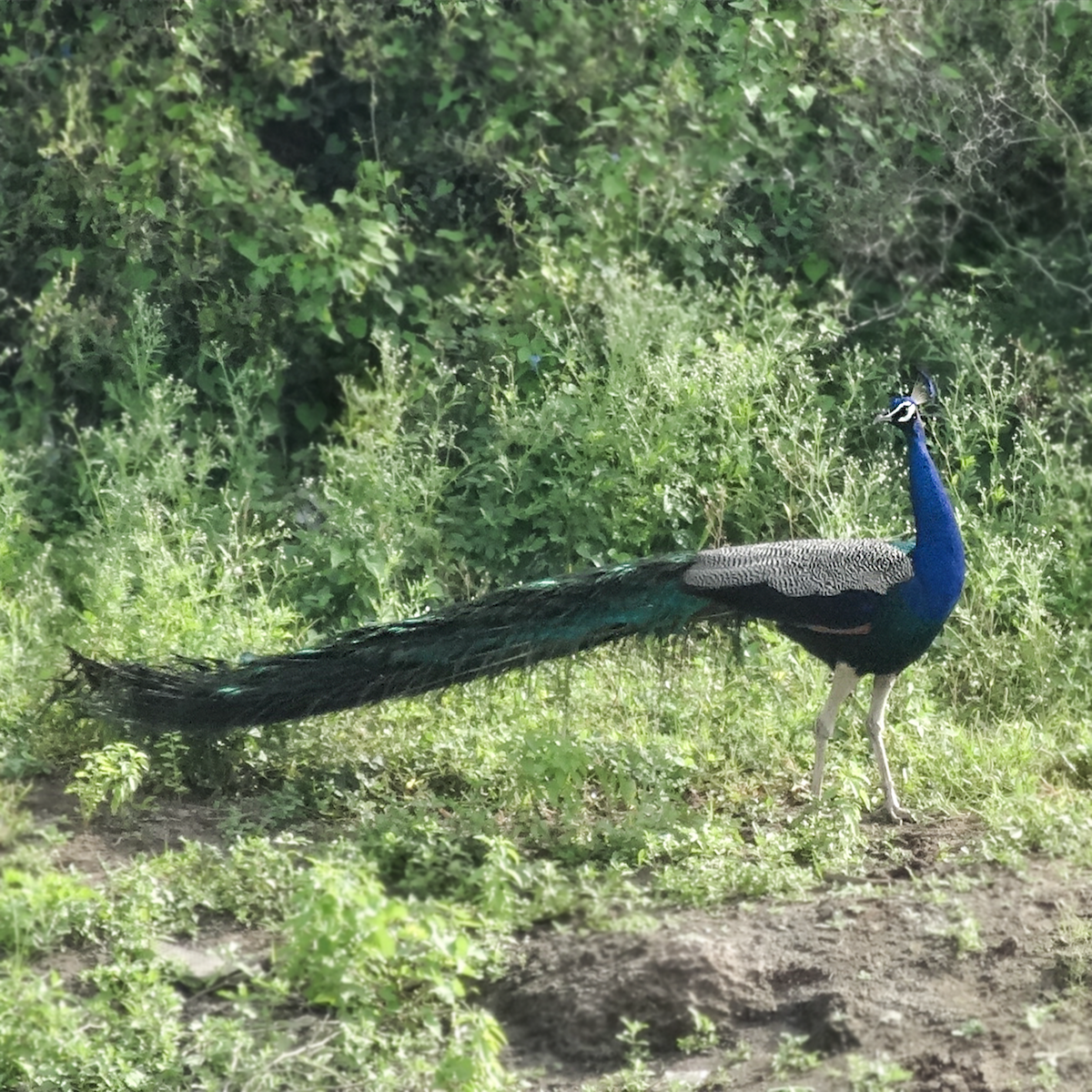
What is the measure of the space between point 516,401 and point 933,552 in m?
2.35

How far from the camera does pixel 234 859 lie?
4.21 meters

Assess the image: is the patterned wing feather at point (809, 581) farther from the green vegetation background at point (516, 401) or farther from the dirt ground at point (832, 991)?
the dirt ground at point (832, 991)

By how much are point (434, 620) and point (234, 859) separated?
3.39ft

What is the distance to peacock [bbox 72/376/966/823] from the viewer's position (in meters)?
4.65

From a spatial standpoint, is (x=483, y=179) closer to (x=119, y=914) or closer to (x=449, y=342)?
(x=449, y=342)

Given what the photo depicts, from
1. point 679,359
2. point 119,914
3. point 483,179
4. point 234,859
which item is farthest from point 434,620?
point 483,179

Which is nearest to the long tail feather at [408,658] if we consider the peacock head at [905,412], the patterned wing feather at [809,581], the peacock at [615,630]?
the peacock at [615,630]

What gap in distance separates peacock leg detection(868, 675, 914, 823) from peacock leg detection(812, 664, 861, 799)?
3.3 inches

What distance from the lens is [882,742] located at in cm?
482

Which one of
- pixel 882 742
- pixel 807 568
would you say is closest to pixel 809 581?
pixel 807 568

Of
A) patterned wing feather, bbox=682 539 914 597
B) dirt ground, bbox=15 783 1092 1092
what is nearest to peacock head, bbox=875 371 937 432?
patterned wing feather, bbox=682 539 914 597

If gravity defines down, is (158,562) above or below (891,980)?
above

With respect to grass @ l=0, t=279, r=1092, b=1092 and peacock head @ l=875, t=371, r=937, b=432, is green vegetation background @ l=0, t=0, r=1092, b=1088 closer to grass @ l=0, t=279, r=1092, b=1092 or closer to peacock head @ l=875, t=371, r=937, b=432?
grass @ l=0, t=279, r=1092, b=1092

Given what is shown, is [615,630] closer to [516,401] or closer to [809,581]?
[809,581]
